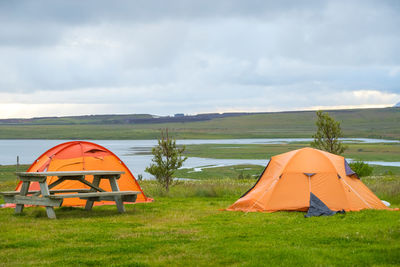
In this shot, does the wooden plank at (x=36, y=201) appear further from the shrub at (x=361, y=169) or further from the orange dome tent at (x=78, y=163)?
the shrub at (x=361, y=169)

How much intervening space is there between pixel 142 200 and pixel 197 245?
25.0 ft

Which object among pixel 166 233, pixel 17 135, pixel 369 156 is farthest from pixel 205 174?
pixel 17 135

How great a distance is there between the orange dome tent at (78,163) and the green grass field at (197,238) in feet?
6.50

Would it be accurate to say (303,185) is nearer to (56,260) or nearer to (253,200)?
(253,200)

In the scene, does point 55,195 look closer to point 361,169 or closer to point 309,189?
point 309,189

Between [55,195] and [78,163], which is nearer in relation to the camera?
[55,195]

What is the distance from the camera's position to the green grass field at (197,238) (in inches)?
298

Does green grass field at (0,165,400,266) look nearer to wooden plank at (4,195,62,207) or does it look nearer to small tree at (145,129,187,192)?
wooden plank at (4,195,62,207)

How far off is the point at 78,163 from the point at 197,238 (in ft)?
24.2

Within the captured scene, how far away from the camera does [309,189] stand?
1300cm

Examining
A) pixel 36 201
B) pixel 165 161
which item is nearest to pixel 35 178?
pixel 36 201

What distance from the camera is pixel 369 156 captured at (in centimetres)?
6606

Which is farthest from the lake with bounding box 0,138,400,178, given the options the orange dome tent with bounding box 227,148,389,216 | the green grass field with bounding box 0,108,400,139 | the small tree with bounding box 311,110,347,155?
the green grass field with bounding box 0,108,400,139

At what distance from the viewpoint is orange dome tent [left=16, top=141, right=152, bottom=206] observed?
15.4 metres
